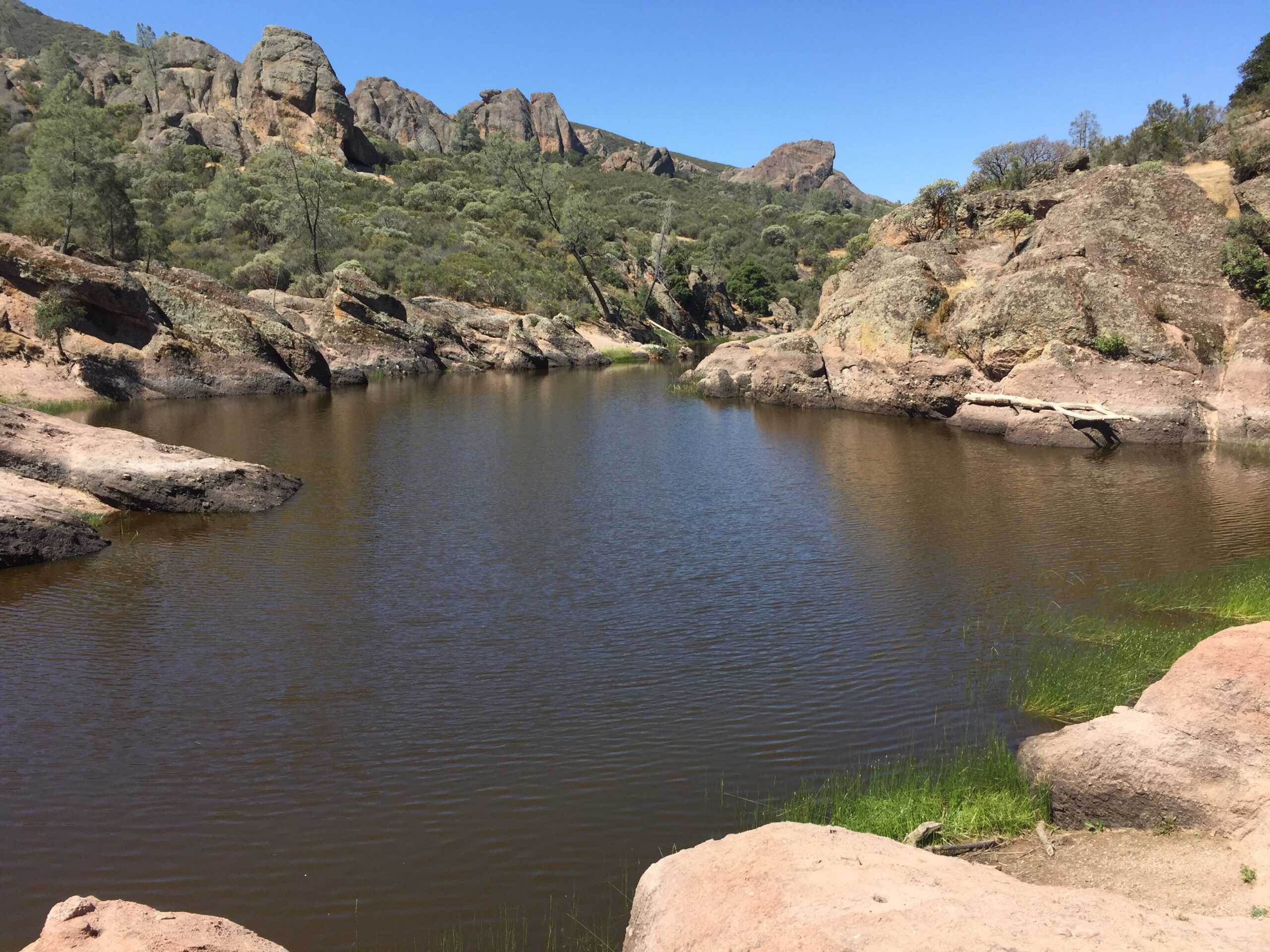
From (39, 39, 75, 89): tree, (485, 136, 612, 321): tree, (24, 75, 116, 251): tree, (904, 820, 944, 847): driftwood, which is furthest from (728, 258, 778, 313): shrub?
(904, 820, 944, 847): driftwood

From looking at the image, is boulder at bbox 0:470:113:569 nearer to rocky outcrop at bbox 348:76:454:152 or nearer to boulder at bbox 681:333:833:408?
boulder at bbox 681:333:833:408

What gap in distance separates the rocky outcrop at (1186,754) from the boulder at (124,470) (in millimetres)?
19333

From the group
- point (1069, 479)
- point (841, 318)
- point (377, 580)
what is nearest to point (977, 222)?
point (841, 318)

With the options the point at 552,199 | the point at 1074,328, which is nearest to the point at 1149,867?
the point at 1074,328

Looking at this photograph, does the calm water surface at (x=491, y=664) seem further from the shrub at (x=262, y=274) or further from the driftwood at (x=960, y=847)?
the shrub at (x=262, y=274)

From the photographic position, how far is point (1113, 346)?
33.8 metres

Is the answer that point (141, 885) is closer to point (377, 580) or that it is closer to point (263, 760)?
point (263, 760)

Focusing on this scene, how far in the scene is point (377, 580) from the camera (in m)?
17.0

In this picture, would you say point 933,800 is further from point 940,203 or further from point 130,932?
point 940,203

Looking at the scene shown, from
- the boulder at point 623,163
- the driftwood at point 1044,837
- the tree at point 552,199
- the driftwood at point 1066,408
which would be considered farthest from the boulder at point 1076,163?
the boulder at point 623,163

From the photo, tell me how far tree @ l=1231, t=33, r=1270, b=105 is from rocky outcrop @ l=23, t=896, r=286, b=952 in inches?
2726

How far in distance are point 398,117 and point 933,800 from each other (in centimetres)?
17824

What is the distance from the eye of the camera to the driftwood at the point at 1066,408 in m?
32.5

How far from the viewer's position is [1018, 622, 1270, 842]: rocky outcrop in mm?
7934
